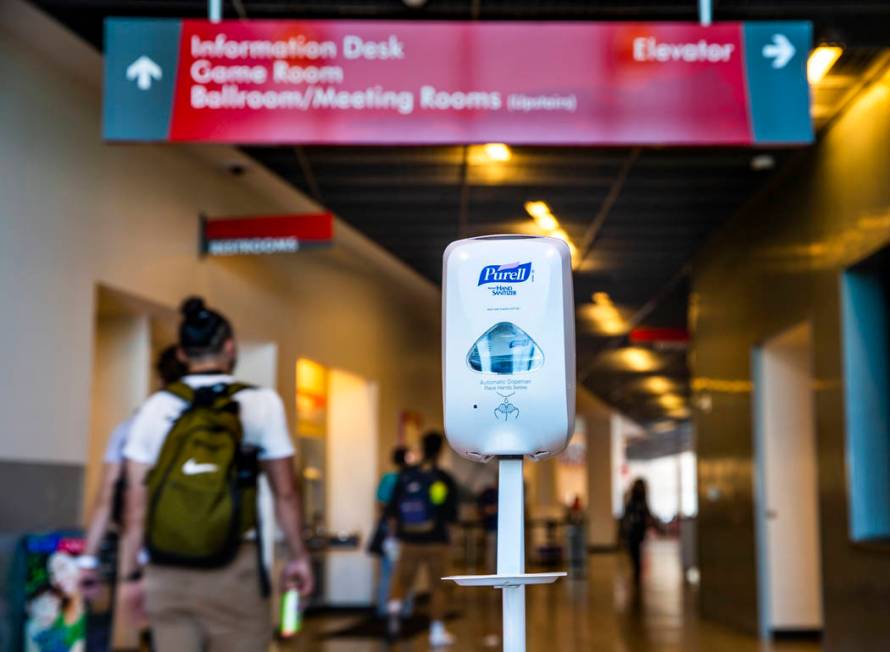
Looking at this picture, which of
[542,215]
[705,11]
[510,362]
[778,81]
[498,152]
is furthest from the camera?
[542,215]

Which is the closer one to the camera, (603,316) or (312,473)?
(312,473)

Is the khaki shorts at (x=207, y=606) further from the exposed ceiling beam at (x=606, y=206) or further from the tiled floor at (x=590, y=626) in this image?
the tiled floor at (x=590, y=626)

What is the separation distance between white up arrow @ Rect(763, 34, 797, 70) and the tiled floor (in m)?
4.88

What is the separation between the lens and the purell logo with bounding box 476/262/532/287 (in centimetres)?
272

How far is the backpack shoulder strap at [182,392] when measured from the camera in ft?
10.7

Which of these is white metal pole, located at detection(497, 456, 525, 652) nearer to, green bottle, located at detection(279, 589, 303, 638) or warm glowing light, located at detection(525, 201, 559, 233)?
green bottle, located at detection(279, 589, 303, 638)

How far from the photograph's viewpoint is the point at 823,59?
6.57 meters

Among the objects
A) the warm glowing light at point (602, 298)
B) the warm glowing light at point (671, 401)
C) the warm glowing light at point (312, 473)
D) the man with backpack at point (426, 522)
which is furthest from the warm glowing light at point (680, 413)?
the man with backpack at point (426, 522)

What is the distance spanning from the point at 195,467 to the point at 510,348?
35.5 inches

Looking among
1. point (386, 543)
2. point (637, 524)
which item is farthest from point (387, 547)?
point (637, 524)

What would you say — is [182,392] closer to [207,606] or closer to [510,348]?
[207,606]

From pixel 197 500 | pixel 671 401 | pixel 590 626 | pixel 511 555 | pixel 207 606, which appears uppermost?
pixel 671 401

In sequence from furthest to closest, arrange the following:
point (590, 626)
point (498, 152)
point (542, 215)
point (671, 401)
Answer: point (671, 401) → point (590, 626) → point (542, 215) → point (498, 152)

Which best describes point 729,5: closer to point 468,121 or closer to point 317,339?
point 468,121
